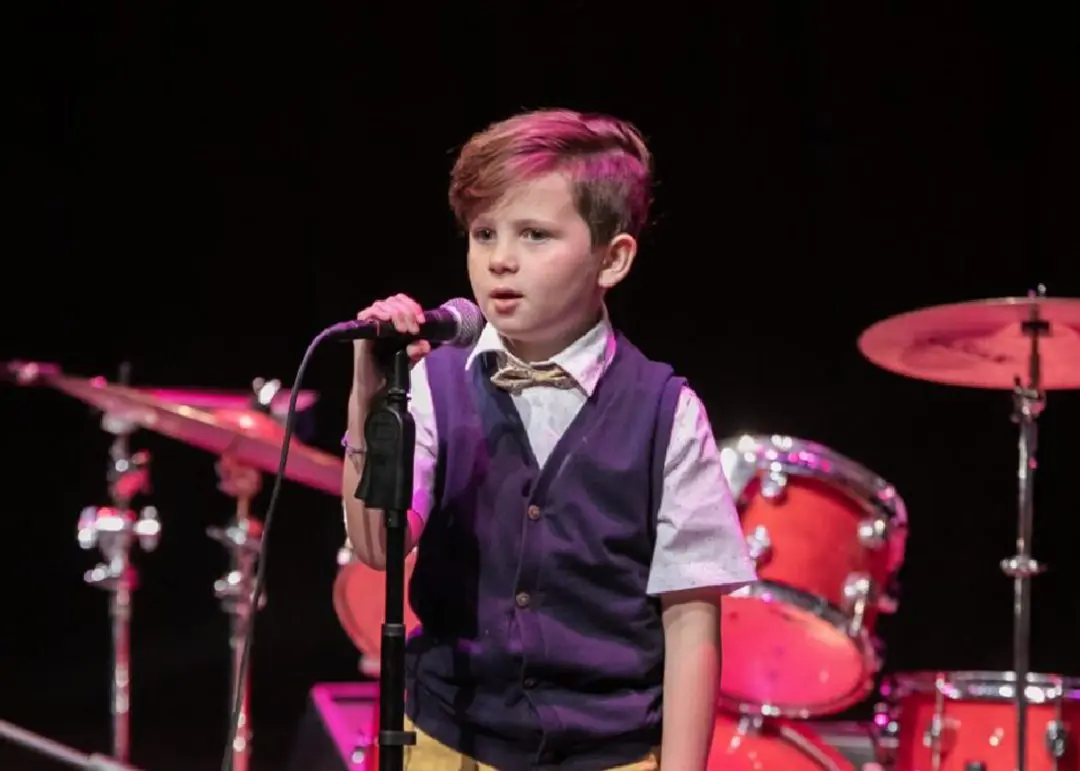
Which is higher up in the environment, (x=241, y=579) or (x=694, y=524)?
(x=694, y=524)

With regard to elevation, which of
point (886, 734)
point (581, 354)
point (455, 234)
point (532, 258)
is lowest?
point (886, 734)

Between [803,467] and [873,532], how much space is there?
190 millimetres

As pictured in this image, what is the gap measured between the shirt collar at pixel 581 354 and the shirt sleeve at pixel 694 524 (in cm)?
10

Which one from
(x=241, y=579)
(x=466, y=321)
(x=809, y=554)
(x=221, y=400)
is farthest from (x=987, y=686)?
(x=466, y=321)

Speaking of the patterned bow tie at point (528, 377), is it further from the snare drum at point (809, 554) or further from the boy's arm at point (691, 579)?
the snare drum at point (809, 554)

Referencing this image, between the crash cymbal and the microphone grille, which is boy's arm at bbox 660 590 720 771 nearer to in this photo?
the microphone grille

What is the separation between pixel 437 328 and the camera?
1.44m

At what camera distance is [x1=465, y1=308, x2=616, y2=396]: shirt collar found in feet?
5.24

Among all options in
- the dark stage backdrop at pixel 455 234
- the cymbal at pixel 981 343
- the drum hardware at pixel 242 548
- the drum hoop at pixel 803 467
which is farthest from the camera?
the dark stage backdrop at pixel 455 234

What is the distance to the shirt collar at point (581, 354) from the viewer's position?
5.24 feet

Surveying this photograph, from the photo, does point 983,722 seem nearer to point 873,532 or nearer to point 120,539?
point 873,532

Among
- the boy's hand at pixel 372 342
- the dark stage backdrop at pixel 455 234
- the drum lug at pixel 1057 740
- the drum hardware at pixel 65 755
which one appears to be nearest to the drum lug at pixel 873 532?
the drum lug at pixel 1057 740

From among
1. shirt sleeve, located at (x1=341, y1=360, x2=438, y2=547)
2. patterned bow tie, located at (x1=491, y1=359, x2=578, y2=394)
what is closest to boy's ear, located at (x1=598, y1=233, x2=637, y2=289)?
patterned bow tie, located at (x1=491, y1=359, x2=578, y2=394)

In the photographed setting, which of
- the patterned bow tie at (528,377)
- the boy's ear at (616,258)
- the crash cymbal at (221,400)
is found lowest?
the crash cymbal at (221,400)
